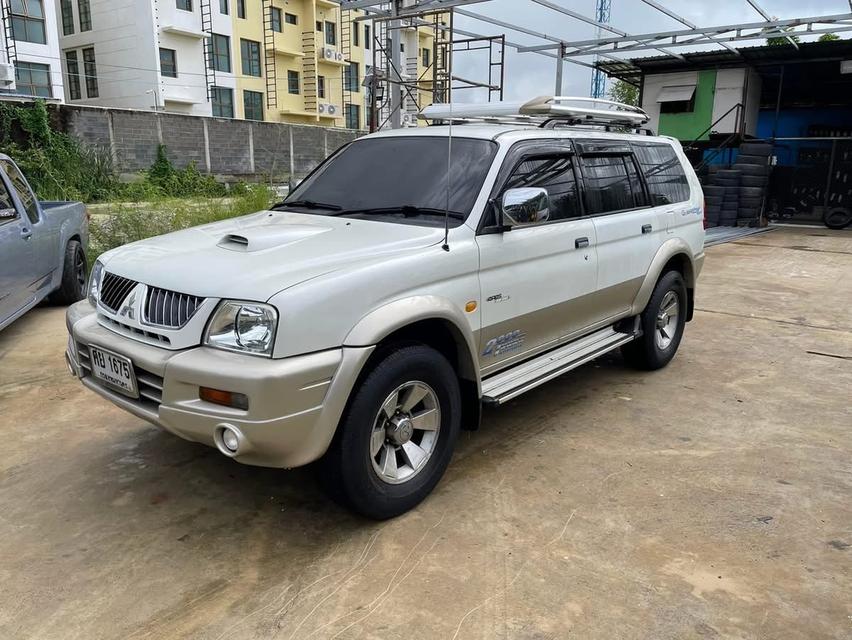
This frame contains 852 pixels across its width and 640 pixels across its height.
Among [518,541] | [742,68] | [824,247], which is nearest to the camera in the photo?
[518,541]

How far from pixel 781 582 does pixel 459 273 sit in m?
1.96

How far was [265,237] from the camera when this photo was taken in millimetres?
3293

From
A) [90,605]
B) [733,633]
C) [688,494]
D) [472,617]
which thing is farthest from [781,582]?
[90,605]

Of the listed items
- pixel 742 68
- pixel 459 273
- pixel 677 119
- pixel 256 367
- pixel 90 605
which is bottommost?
pixel 90 605

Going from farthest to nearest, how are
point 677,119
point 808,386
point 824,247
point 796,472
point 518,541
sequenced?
point 677,119
point 824,247
point 808,386
point 796,472
point 518,541

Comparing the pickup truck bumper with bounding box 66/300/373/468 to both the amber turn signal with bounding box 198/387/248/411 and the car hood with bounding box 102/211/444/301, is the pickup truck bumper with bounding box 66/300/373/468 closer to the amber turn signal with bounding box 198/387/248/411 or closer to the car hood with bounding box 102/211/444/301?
the amber turn signal with bounding box 198/387/248/411

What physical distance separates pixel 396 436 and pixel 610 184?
2.58m

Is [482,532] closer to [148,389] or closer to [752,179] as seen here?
[148,389]

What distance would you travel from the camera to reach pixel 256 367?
8.56 feet

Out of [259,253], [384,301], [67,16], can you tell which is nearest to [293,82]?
[67,16]

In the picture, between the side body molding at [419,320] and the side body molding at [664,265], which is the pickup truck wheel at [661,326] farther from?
the side body molding at [419,320]

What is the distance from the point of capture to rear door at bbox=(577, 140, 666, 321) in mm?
4500

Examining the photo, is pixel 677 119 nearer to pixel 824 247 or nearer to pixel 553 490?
pixel 824 247

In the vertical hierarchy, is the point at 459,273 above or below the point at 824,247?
above
